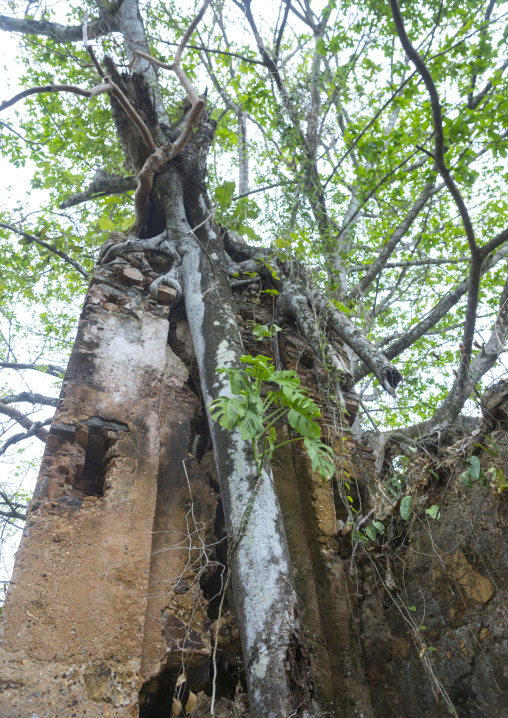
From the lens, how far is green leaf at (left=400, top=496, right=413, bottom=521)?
8.81 feet

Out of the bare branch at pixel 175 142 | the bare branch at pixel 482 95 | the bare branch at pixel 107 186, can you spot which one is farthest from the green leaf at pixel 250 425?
the bare branch at pixel 482 95

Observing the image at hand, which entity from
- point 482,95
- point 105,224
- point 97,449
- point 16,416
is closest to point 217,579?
point 97,449

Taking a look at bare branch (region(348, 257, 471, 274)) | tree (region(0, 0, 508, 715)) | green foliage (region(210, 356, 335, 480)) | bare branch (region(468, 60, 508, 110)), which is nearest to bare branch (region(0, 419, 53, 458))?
tree (region(0, 0, 508, 715))

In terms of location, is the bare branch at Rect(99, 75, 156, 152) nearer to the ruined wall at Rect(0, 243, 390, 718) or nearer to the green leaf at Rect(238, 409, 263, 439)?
the ruined wall at Rect(0, 243, 390, 718)

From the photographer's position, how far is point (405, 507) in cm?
271

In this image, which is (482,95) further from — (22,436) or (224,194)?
(22,436)

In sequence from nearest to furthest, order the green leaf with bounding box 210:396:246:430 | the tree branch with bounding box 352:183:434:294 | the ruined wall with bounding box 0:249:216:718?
the ruined wall with bounding box 0:249:216:718
the green leaf with bounding box 210:396:246:430
the tree branch with bounding box 352:183:434:294

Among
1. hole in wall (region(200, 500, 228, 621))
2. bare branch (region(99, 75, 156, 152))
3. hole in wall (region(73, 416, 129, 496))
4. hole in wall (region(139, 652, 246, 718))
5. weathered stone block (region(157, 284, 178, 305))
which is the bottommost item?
hole in wall (region(139, 652, 246, 718))

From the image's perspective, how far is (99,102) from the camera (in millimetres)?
7137

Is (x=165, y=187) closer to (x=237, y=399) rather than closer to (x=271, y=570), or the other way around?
(x=237, y=399)

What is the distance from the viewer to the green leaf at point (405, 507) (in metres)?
2.69

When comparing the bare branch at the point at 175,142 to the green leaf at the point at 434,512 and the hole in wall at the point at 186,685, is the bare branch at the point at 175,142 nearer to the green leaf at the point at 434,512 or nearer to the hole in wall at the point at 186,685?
the green leaf at the point at 434,512

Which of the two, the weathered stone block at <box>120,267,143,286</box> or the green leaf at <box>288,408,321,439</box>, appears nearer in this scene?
the green leaf at <box>288,408,321,439</box>

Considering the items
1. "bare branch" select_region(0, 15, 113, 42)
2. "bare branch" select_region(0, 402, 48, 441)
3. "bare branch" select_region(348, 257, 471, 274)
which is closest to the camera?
"bare branch" select_region(0, 402, 48, 441)
